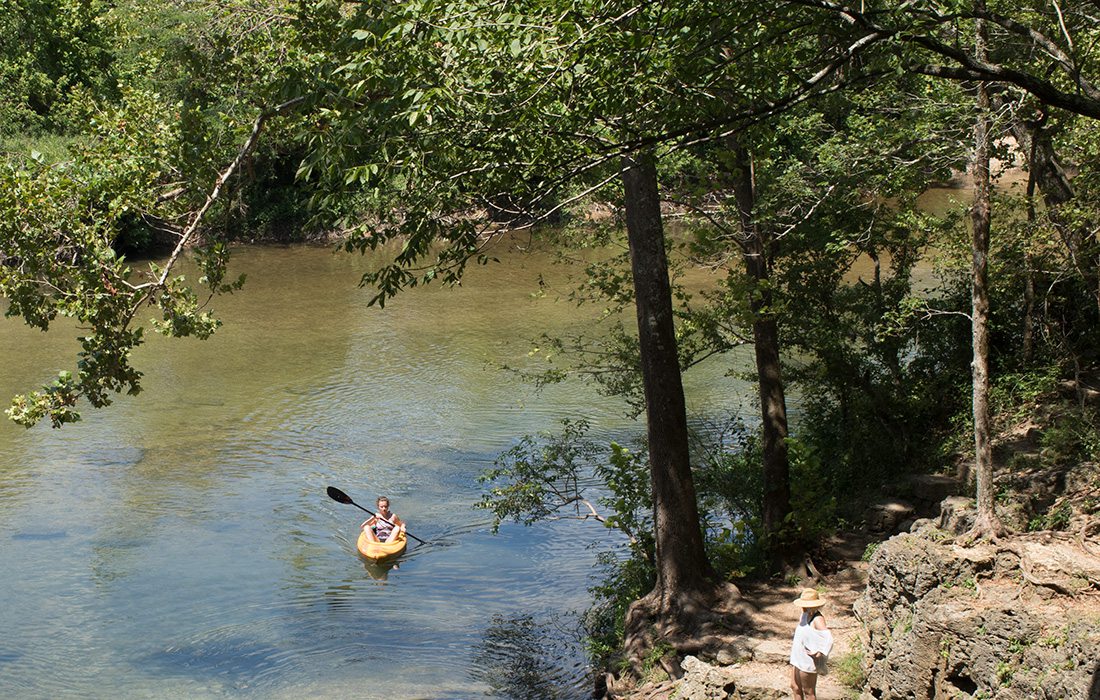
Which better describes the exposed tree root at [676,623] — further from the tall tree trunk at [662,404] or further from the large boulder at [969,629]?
the large boulder at [969,629]

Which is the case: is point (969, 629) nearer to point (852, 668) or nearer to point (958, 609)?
point (958, 609)

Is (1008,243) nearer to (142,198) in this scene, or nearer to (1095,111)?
(1095,111)

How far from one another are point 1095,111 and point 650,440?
5.61 meters

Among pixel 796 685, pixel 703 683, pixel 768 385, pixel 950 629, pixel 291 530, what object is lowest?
pixel 291 530

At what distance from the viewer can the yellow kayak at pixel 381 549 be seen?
15117 millimetres

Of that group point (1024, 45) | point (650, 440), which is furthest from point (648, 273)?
point (1024, 45)

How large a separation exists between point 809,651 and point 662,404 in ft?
10.5

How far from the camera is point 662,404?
10516mm

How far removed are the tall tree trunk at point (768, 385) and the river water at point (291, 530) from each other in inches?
95.6

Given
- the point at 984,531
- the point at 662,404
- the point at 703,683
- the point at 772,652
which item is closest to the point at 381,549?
the point at 662,404

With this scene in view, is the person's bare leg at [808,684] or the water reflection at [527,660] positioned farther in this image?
the water reflection at [527,660]

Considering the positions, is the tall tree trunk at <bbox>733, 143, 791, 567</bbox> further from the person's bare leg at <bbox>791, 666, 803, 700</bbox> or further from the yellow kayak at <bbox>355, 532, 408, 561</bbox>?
the yellow kayak at <bbox>355, 532, 408, 561</bbox>

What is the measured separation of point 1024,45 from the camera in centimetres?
1030

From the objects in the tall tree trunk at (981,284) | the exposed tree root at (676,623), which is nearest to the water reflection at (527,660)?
the exposed tree root at (676,623)
